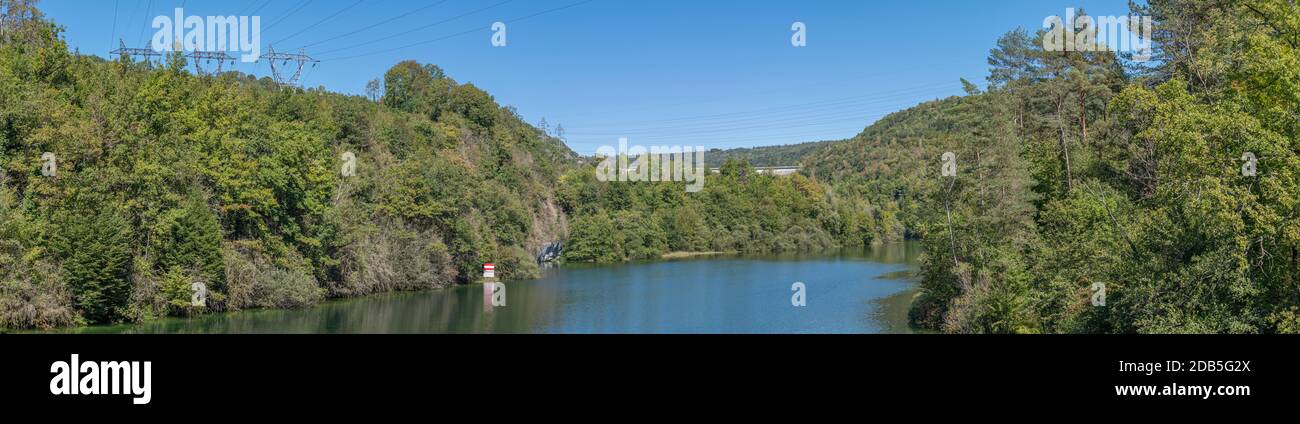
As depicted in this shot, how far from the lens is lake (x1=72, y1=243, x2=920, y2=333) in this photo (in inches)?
1575

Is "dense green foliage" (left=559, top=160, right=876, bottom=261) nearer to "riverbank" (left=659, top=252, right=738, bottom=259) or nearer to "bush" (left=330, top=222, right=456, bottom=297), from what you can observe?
"riverbank" (left=659, top=252, right=738, bottom=259)

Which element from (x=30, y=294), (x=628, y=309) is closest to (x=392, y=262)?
(x=628, y=309)

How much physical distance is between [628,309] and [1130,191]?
2411cm

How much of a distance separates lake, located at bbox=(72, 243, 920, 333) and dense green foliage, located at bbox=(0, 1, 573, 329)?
5.74 ft

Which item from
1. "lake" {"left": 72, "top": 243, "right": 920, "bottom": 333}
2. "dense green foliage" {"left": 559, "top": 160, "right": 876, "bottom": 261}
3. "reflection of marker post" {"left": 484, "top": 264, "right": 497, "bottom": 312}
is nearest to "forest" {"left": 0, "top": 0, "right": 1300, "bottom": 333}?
"reflection of marker post" {"left": 484, "top": 264, "right": 497, "bottom": 312}

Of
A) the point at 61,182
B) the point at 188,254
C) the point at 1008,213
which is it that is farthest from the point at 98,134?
the point at 1008,213

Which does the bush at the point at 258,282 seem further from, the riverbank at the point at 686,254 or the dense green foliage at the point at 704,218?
the riverbank at the point at 686,254

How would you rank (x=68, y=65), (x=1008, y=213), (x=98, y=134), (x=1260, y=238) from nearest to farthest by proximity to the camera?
(x=1260, y=238), (x=1008, y=213), (x=98, y=134), (x=68, y=65)

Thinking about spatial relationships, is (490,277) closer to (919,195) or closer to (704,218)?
(919,195)
